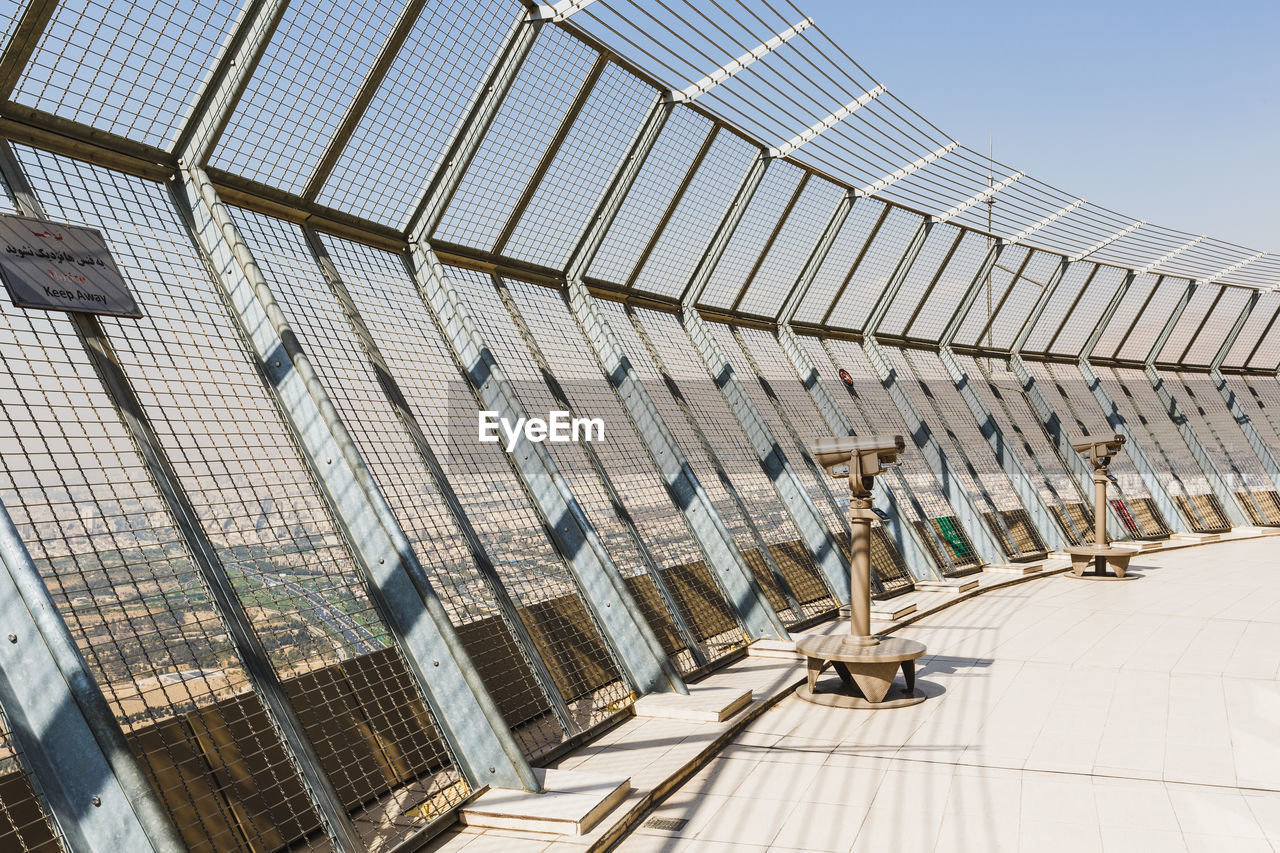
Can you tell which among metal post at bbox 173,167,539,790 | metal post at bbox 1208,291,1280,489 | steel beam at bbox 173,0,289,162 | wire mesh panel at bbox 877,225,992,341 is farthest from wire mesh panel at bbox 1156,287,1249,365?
steel beam at bbox 173,0,289,162

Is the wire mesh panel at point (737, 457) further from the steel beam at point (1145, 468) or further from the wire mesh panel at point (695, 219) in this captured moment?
the steel beam at point (1145, 468)

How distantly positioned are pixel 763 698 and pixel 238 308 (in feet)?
12.7

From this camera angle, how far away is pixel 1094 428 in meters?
15.0

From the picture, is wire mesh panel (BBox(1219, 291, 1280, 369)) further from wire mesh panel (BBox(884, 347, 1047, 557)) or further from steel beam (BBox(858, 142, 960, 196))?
steel beam (BBox(858, 142, 960, 196))

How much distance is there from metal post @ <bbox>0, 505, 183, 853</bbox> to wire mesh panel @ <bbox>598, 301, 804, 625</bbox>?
510 cm

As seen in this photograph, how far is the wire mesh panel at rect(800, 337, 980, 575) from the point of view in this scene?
1074 cm

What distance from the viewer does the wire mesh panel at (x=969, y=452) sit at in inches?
476

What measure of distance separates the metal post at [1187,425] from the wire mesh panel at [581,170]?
13892mm

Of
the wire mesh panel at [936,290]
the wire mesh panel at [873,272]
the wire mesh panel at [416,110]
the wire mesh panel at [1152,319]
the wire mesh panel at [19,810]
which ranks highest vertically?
the wire mesh panel at [416,110]

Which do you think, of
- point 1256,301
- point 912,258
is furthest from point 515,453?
point 1256,301

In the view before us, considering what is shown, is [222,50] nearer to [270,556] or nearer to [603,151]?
[270,556]

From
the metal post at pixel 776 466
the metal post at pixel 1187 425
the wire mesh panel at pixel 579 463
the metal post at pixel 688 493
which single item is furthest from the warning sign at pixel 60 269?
the metal post at pixel 1187 425

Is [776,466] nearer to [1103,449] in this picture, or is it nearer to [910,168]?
[910,168]

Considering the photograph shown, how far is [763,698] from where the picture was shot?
19.0 feet
